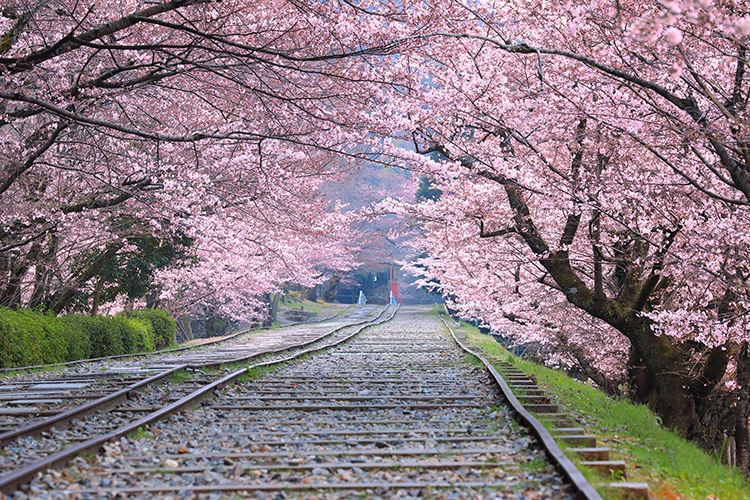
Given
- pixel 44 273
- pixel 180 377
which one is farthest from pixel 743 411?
pixel 44 273

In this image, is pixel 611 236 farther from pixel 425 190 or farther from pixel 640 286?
pixel 425 190

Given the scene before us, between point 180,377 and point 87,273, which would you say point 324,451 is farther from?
point 87,273

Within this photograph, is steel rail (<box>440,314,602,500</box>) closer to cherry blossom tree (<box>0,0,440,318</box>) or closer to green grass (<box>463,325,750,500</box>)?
green grass (<box>463,325,750,500</box>)

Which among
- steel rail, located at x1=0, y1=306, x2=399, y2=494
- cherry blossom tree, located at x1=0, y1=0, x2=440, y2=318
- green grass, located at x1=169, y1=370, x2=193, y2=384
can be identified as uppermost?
cherry blossom tree, located at x1=0, y1=0, x2=440, y2=318

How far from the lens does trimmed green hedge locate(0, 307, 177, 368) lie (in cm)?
1341

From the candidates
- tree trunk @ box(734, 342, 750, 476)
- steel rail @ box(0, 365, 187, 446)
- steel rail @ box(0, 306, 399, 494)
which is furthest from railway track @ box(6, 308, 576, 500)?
tree trunk @ box(734, 342, 750, 476)

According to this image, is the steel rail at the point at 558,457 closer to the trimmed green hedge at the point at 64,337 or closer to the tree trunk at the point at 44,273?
the trimmed green hedge at the point at 64,337

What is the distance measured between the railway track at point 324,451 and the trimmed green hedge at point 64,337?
5.48m

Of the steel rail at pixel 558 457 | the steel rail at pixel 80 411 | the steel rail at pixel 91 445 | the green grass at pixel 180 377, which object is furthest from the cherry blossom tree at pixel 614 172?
the steel rail at pixel 80 411

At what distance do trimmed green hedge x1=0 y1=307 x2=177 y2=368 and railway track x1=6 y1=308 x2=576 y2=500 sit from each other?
548 cm

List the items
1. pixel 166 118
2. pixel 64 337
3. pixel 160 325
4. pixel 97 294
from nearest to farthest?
pixel 64 337 → pixel 166 118 → pixel 97 294 → pixel 160 325

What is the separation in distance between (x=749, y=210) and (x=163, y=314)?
1848cm

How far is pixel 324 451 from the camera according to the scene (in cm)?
620

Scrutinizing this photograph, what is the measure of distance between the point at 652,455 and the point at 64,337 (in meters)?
12.6
